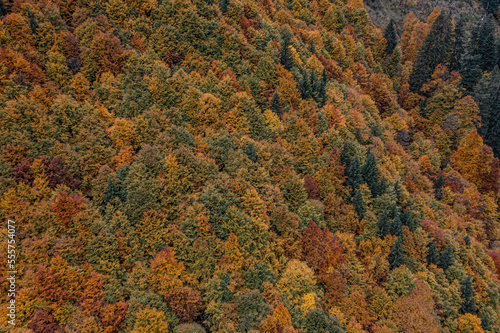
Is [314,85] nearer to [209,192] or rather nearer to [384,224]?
[384,224]

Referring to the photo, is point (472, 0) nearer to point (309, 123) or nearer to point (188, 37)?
point (309, 123)

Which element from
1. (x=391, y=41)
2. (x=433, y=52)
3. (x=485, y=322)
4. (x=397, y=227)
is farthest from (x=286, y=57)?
(x=485, y=322)

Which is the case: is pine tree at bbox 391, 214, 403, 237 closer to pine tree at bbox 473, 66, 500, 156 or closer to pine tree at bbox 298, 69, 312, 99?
pine tree at bbox 298, 69, 312, 99

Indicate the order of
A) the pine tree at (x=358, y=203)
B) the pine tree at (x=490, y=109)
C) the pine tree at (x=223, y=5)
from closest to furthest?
the pine tree at (x=358, y=203), the pine tree at (x=223, y=5), the pine tree at (x=490, y=109)

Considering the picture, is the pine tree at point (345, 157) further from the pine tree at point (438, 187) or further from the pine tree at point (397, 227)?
the pine tree at point (438, 187)

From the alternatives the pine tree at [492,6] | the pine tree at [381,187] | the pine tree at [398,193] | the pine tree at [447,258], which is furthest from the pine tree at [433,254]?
the pine tree at [492,6]

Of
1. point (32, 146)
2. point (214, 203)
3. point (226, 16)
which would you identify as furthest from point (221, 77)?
point (32, 146)
